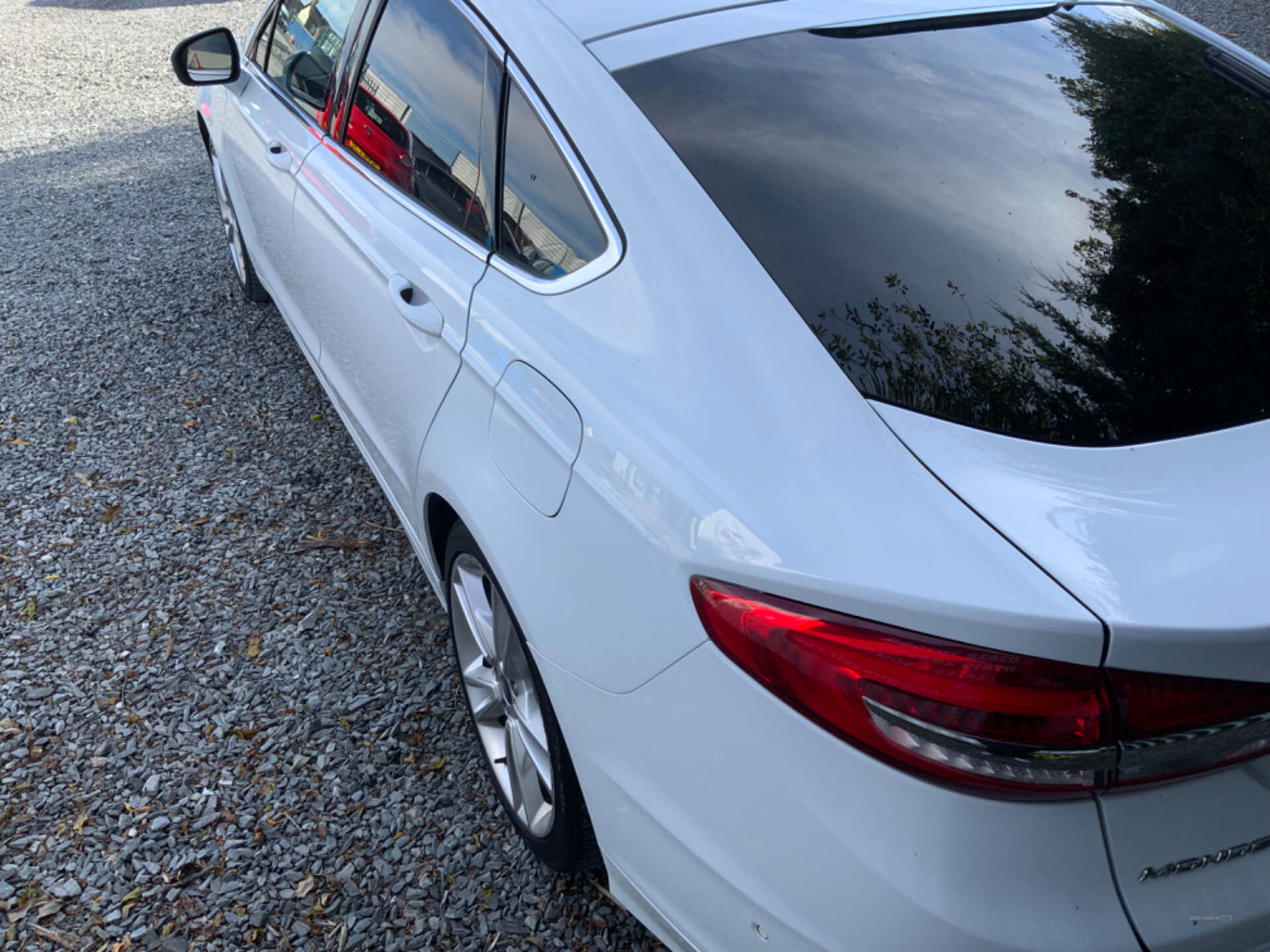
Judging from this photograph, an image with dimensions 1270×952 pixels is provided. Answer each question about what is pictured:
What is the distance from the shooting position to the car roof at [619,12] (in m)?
1.90

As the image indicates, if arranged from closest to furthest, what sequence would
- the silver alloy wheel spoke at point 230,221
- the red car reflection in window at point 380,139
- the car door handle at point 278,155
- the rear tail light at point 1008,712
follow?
the rear tail light at point 1008,712 → the red car reflection in window at point 380,139 → the car door handle at point 278,155 → the silver alloy wheel spoke at point 230,221

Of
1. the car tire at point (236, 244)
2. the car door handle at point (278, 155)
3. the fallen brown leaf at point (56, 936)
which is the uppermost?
the car door handle at point (278, 155)

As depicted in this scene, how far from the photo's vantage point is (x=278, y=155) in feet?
10.3

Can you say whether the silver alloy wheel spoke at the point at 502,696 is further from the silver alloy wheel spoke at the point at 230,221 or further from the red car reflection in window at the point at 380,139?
the silver alloy wheel spoke at the point at 230,221

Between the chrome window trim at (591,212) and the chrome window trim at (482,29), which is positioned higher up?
the chrome window trim at (482,29)

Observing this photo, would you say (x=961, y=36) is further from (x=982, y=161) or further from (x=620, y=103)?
(x=620, y=103)

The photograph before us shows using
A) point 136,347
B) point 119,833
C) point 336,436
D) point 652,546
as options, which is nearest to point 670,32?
point 652,546

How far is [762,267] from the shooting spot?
1.49 metres

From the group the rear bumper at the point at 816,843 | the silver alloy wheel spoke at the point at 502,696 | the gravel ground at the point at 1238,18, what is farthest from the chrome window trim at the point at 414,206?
the gravel ground at the point at 1238,18

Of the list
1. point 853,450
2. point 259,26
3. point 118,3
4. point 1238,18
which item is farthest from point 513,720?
point 118,3

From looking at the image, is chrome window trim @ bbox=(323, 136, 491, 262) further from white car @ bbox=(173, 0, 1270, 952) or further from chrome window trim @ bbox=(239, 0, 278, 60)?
chrome window trim @ bbox=(239, 0, 278, 60)

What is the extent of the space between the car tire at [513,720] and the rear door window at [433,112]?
0.72m

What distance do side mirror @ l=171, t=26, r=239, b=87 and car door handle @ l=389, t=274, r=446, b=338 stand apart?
2014 millimetres

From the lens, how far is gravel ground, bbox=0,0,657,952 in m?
2.17
